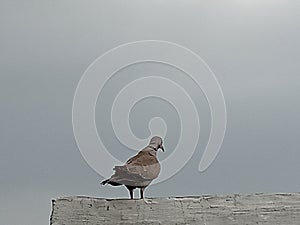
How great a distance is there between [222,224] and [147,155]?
123 cm

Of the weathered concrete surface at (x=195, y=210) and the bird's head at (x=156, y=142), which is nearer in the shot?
the weathered concrete surface at (x=195, y=210)

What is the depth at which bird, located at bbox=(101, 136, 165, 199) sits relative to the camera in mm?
3227

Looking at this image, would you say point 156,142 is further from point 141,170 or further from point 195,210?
point 195,210

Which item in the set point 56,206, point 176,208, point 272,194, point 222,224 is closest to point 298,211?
point 272,194

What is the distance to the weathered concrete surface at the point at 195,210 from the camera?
87.9 inches

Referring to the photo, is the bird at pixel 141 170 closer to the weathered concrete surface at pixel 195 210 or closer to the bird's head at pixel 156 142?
the bird's head at pixel 156 142

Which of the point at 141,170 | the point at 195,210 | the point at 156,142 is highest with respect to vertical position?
the point at 156,142

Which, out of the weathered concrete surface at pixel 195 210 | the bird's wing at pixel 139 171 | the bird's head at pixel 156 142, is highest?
the bird's head at pixel 156 142

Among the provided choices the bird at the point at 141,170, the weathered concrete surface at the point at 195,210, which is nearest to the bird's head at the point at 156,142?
the bird at the point at 141,170

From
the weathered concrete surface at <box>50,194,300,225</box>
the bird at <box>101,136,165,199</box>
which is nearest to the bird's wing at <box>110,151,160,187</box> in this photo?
the bird at <box>101,136,165,199</box>

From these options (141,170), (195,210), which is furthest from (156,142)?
(195,210)

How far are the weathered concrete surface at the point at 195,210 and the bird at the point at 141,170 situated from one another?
896mm

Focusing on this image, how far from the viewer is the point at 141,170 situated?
11.0ft

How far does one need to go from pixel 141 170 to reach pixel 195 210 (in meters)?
1.13
